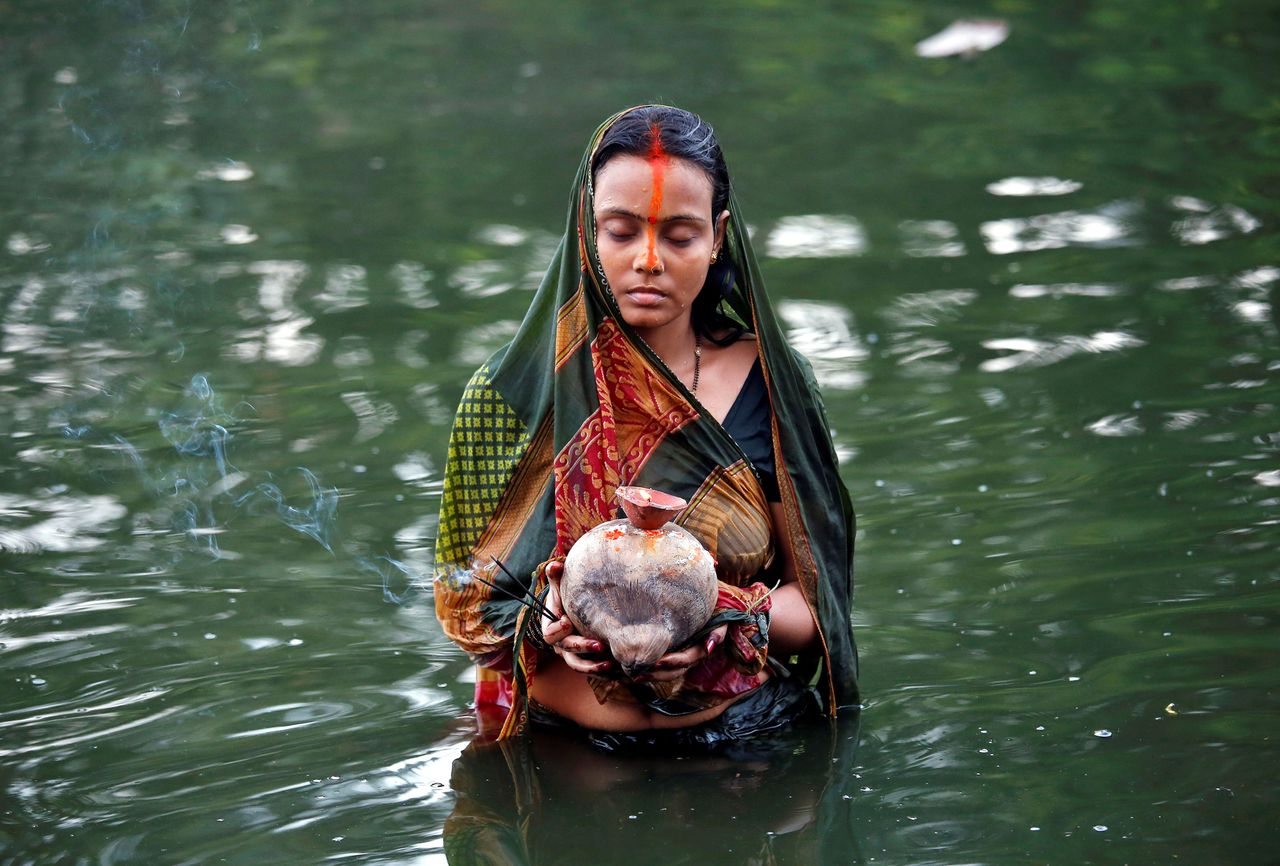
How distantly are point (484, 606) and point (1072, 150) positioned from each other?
5.77 metres

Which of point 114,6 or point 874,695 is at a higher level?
point 114,6

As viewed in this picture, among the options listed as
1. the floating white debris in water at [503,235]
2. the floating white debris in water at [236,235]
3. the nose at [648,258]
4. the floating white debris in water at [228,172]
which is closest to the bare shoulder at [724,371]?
the nose at [648,258]

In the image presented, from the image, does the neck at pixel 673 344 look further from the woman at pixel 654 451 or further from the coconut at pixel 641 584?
the coconut at pixel 641 584

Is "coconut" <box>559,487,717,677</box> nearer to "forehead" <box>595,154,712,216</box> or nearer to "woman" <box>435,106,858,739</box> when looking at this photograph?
"woman" <box>435,106,858,739</box>

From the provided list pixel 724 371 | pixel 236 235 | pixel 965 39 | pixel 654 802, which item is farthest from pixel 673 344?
pixel 965 39

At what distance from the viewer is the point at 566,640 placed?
273cm

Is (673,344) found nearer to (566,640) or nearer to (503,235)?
(566,640)

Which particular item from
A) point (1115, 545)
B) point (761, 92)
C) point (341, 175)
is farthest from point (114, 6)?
point (1115, 545)

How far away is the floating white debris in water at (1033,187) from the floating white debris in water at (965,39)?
7.92 feet

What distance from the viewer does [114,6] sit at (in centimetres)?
984

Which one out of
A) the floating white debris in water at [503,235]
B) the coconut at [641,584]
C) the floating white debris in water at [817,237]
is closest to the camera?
the coconut at [641,584]

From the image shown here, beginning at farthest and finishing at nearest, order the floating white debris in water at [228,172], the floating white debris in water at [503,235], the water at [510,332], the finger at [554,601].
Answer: the floating white debris in water at [228,172], the floating white debris in water at [503,235], the water at [510,332], the finger at [554,601]

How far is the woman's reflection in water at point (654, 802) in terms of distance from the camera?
9.04 feet

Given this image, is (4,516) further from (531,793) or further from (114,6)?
(114,6)
